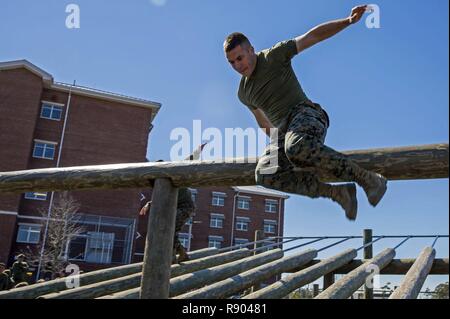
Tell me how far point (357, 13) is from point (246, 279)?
368 cm

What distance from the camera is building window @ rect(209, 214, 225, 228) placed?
150 ft

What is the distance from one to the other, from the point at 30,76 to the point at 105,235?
41.2ft

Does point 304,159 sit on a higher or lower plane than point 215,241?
higher

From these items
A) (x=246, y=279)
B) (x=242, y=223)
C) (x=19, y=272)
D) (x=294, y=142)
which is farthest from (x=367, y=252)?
(x=242, y=223)

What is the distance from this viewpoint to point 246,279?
5.49 m

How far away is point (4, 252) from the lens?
2673 centimetres

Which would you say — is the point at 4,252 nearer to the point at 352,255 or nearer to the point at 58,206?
the point at 58,206

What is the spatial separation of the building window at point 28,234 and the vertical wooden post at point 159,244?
28.0 m

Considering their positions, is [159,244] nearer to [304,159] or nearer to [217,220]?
[304,159]

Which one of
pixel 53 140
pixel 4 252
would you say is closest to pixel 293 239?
pixel 4 252

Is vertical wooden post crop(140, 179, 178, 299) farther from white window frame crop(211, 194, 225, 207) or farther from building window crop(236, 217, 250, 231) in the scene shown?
building window crop(236, 217, 250, 231)

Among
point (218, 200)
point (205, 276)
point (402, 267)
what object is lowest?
point (205, 276)

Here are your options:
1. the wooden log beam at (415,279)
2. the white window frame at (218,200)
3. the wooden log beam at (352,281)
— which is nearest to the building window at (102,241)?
the white window frame at (218,200)

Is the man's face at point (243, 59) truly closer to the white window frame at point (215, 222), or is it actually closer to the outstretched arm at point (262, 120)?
the outstretched arm at point (262, 120)
